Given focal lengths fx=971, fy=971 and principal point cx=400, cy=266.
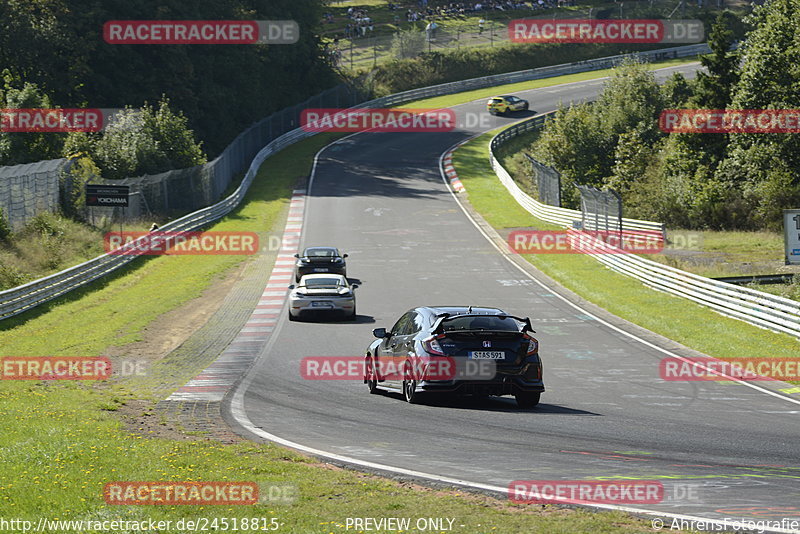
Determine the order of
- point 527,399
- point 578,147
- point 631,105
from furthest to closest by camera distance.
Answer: point 631,105 → point 578,147 → point 527,399

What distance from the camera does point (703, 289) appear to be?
29.6 metres

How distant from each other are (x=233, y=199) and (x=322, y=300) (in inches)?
1158

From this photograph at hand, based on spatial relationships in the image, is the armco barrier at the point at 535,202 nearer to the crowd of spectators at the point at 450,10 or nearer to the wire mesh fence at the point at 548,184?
the wire mesh fence at the point at 548,184

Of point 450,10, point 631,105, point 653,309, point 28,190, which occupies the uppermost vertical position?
point 450,10

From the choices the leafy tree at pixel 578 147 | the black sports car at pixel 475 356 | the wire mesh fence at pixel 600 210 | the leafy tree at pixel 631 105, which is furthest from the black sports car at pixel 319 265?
the leafy tree at pixel 631 105

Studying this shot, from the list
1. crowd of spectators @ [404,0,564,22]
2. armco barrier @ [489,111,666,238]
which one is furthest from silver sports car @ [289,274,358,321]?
crowd of spectators @ [404,0,564,22]

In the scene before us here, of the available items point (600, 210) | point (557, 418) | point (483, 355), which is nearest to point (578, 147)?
point (600, 210)

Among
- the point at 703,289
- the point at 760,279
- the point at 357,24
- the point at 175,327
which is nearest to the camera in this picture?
the point at 175,327

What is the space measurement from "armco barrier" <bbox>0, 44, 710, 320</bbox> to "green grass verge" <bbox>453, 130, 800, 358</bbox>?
14.9m

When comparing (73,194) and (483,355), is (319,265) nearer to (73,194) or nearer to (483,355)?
(73,194)

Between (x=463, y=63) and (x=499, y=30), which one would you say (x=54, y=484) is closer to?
(x=463, y=63)

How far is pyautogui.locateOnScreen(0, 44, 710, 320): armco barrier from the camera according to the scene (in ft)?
97.4

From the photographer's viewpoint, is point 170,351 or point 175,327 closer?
point 170,351

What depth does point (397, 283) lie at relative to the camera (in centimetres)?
3491
